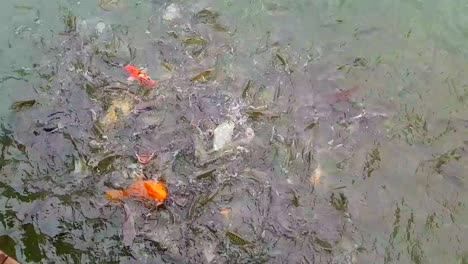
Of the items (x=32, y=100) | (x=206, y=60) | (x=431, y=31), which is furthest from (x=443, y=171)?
(x=32, y=100)

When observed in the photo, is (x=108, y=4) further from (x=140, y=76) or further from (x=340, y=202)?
(x=340, y=202)

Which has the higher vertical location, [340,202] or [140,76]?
[140,76]

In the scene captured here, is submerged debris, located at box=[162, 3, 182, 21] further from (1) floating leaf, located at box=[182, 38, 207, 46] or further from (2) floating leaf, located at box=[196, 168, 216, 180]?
(2) floating leaf, located at box=[196, 168, 216, 180]

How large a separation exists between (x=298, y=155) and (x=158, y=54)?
1.67 m

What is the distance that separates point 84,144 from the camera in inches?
180

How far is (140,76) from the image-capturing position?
497 centimetres

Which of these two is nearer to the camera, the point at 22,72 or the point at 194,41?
the point at 22,72

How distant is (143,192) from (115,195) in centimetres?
22

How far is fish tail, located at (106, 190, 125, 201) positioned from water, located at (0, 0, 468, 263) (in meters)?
0.06

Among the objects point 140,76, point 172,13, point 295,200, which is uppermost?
point 172,13

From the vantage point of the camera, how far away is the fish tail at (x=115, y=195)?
429 cm

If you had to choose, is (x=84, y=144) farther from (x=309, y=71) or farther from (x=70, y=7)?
(x=309, y=71)

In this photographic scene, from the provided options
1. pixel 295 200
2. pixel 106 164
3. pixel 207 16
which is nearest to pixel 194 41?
pixel 207 16

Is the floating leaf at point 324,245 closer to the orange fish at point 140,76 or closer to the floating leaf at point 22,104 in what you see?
the orange fish at point 140,76
